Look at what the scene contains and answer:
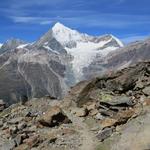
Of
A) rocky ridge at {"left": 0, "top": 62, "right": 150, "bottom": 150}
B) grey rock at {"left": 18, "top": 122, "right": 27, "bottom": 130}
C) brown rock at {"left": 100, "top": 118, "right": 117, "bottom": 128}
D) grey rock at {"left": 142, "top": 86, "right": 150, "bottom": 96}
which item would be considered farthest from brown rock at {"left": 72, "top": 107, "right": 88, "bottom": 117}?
grey rock at {"left": 142, "top": 86, "right": 150, "bottom": 96}

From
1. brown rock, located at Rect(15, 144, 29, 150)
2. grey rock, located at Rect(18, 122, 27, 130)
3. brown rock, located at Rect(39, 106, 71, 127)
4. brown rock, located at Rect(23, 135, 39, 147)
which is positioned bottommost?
brown rock, located at Rect(15, 144, 29, 150)

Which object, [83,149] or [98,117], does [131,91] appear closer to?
[98,117]

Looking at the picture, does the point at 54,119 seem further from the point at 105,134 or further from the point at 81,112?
the point at 105,134

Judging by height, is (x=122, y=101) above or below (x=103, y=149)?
above

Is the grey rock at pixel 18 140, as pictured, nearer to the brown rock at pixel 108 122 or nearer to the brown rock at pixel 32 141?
the brown rock at pixel 32 141

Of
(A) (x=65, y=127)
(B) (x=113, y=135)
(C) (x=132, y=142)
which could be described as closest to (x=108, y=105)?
(A) (x=65, y=127)

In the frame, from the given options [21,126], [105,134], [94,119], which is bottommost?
[105,134]

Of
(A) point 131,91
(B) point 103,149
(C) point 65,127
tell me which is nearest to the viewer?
(B) point 103,149

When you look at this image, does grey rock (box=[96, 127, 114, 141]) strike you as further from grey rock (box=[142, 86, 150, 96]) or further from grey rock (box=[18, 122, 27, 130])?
grey rock (box=[18, 122, 27, 130])

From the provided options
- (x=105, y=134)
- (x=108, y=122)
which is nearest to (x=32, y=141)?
(x=105, y=134)

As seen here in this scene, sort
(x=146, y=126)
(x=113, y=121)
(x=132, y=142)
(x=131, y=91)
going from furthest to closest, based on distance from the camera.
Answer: (x=131, y=91) < (x=113, y=121) < (x=146, y=126) < (x=132, y=142)

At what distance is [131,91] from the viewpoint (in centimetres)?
4406

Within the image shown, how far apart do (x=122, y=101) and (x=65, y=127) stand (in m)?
5.77

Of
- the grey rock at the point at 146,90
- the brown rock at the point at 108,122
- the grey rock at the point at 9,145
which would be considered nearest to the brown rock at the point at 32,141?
the grey rock at the point at 9,145
